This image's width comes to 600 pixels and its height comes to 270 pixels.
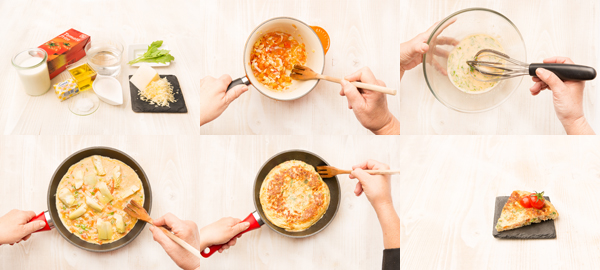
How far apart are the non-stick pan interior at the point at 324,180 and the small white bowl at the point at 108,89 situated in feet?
2.89

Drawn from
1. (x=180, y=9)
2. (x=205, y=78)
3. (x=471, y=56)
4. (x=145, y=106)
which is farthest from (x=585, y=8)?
(x=145, y=106)

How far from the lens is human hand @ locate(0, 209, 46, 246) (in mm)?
1894

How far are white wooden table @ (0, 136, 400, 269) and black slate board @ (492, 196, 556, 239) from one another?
56cm

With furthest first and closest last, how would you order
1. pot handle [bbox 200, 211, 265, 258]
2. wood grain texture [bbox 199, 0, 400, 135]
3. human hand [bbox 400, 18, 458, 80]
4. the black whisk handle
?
Answer: wood grain texture [bbox 199, 0, 400, 135], pot handle [bbox 200, 211, 265, 258], human hand [bbox 400, 18, 458, 80], the black whisk handle

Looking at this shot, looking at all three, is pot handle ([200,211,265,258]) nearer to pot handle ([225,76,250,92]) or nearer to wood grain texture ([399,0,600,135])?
pot handle ([225,76,250,92])

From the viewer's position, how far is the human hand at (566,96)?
6.02 ft

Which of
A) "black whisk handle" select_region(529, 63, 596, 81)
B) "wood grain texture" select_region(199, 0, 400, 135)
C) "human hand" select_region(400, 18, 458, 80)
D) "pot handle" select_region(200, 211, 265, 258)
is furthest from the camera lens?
"wood grain texture" select_region(199, 0, 400, 135)

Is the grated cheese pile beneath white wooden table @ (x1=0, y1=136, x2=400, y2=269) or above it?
above

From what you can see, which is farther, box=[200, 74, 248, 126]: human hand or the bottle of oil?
the bottle of oil

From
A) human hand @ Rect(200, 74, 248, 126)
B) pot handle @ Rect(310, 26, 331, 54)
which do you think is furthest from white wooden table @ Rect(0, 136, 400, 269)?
pot handle @ Rect(310, 26, 331, 54)

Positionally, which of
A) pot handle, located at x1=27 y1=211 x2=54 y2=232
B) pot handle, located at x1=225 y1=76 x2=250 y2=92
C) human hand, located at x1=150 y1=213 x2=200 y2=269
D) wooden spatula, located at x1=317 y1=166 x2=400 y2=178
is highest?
pot handle, located at x1=225 y1=76 x2=250 y2=92

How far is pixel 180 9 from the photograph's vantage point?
7.29 feet

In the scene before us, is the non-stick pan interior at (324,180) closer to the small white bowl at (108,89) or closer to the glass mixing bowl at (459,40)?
the glass mixing bowl at (459,40)

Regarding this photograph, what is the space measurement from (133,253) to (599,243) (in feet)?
8.25
